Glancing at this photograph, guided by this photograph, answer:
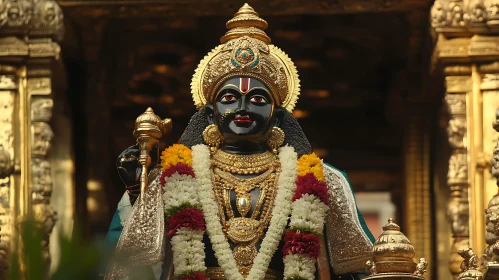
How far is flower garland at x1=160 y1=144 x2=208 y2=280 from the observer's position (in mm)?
8734

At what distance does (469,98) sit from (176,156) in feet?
12.2

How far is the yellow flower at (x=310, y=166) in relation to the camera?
916 cm

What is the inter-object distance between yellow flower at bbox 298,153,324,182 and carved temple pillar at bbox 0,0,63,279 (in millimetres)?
3426

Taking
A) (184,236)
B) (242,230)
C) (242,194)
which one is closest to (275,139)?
(242,194)

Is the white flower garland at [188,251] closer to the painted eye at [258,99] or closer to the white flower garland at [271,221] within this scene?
the white flower garland at [271,221]

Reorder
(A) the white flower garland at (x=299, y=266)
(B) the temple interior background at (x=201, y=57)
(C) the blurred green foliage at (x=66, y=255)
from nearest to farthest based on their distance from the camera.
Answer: (C) the blurred green foliage at (x=66, y=255) < (A) the white flower garland at (x=299, y=266) < (B) the temple interior background at (x=201, y=57)

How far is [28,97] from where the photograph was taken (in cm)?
1230

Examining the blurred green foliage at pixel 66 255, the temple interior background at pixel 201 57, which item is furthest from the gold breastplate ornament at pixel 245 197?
the blurred green foliage at pixel 66 255

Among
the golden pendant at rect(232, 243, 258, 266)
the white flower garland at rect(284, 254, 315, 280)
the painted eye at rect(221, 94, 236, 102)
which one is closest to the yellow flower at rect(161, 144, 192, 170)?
the painted eye at rect(221, 94, 236, 102)

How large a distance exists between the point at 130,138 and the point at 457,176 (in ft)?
15.0

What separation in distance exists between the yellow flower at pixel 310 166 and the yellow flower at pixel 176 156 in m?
0.66

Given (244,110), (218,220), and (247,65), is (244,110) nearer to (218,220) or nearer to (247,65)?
(247,65)

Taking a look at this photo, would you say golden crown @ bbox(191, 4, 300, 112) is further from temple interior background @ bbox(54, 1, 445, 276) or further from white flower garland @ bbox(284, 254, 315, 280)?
temple interior background @ bbox(54, 1, 445, 276)

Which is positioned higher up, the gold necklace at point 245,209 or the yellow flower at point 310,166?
the yellow flower at point 310,166
